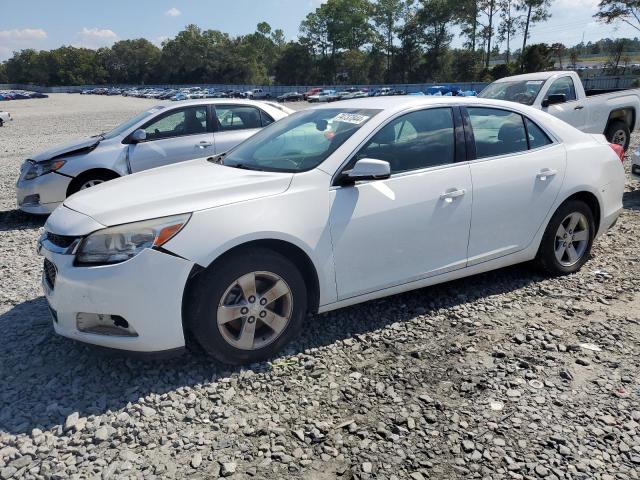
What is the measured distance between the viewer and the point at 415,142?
3.90m

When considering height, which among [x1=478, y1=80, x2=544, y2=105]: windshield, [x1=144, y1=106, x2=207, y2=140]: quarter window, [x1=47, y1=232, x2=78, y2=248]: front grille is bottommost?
[x1=47, y1=232, x2=78, y2=248]: front grille

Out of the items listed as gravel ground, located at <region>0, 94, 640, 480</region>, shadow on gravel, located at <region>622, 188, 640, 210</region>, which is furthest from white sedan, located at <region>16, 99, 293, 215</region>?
shadow on gravel, located at <region>622, 188, 640, 210</region>

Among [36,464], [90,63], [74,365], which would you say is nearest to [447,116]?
[74,365]

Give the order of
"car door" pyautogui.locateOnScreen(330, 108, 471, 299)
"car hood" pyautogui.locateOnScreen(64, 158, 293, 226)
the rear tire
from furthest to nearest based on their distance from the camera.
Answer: the rear tire, "car door" pyautogui.locateOnScreen(330, 108, 471, 299), "car hood" pyautogui.locateOnScreen(64, 158, 293, 226)

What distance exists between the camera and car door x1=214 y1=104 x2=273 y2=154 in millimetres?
7641

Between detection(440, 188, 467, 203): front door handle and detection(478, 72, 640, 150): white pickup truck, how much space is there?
6518 millimetres

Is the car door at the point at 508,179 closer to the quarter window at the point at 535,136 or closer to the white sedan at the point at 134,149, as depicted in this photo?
the quarter window at the point at 535,136

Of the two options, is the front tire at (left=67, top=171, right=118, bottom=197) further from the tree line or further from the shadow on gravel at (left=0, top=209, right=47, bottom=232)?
the tree line

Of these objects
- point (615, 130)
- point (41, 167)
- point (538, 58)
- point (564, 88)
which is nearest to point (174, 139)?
point (41, 167)

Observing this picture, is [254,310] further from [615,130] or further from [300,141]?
[615,130]

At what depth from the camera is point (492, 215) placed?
4074 millimetres

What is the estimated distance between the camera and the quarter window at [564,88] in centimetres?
974

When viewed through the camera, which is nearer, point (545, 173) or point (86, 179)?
point (545, 173)

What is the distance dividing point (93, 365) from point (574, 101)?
31.7ft
